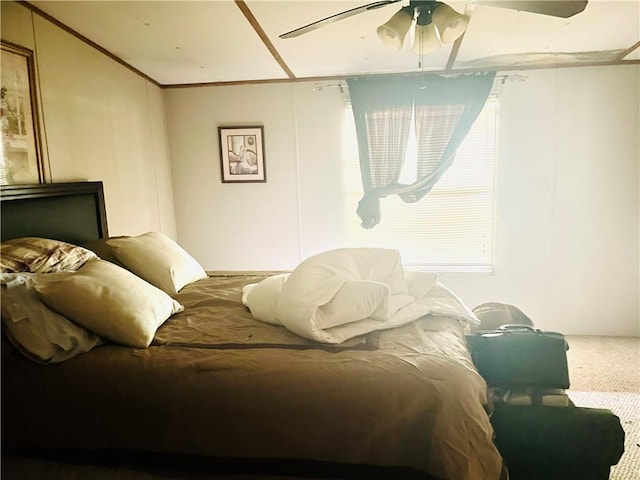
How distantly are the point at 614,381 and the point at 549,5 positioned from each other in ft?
7.86

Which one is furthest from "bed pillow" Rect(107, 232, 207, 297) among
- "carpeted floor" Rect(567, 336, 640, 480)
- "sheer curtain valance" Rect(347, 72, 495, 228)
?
"carpeted floor" Rect(567, 336, 640, 480)

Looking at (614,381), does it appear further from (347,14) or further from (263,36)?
(263,36)

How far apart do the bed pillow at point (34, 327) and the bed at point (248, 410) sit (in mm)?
31

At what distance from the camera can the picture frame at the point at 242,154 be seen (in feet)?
12.8

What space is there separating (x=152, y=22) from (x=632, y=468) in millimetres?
3384

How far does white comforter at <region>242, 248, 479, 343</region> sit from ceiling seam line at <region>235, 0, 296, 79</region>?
1425mm

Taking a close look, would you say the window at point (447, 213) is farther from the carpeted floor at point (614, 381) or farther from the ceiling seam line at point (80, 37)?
the ceiling seam line at point (80, 37)

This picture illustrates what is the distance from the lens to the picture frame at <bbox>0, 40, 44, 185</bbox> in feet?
7.36

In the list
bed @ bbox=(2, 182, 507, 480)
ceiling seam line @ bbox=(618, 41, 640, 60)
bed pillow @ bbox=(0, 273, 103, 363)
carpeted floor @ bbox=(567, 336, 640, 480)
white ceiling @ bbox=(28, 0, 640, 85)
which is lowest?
carpeted floor @ bbox=(567, 336, 640, 480)

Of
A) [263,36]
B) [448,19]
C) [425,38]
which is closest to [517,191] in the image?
[425,38]

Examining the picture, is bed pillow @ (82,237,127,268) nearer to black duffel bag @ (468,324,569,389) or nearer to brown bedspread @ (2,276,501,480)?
brown bedspread @ (2,276,501,480)

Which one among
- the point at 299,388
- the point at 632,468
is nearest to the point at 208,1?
the point at 299,388

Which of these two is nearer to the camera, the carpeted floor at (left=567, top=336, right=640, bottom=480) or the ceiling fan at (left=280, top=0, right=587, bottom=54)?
the ceiling fan at (left=280, top=0, right=587, bottom=54)

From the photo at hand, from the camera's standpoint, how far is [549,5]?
1767 mm
